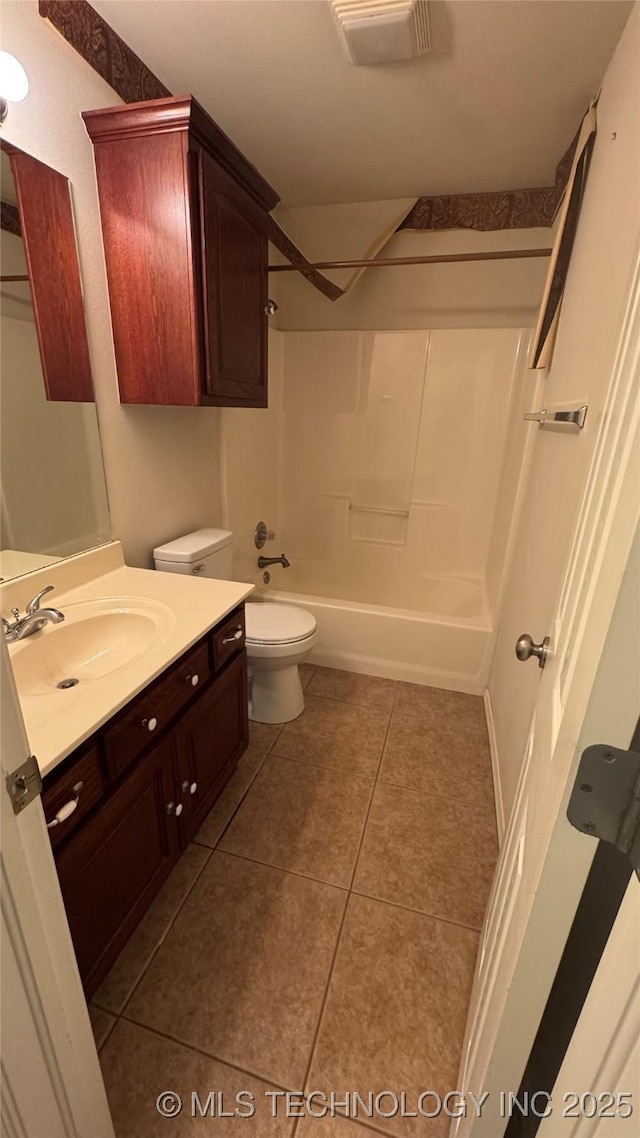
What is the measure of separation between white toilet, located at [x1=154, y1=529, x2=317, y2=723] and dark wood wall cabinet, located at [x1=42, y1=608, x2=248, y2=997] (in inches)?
16.0

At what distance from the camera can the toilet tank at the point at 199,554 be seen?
1735mm

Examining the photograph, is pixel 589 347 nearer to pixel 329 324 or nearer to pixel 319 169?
pixel 319 169

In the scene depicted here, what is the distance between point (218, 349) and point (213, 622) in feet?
3.08

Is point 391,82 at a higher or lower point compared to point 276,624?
higher

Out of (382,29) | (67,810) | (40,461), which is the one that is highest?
(382,29)

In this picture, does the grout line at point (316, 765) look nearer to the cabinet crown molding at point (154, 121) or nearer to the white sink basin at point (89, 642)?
the white sink basin at point (89, 642)

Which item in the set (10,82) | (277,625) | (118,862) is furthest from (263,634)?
(10,82)

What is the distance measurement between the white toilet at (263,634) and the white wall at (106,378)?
0.14m

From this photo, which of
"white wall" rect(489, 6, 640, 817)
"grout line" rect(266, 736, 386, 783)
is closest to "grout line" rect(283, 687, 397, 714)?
"grout line" rect(266, 736, 386, 783)

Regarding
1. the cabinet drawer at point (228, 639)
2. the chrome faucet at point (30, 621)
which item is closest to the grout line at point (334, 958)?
the cabinet drawer at point (228, 639)

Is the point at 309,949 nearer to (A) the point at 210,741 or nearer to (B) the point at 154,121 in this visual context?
(A) the point at 210,741

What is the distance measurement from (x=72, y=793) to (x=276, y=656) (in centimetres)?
109

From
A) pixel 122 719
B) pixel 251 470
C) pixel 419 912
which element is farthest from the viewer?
pixel 251 470

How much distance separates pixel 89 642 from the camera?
1.28 meters
